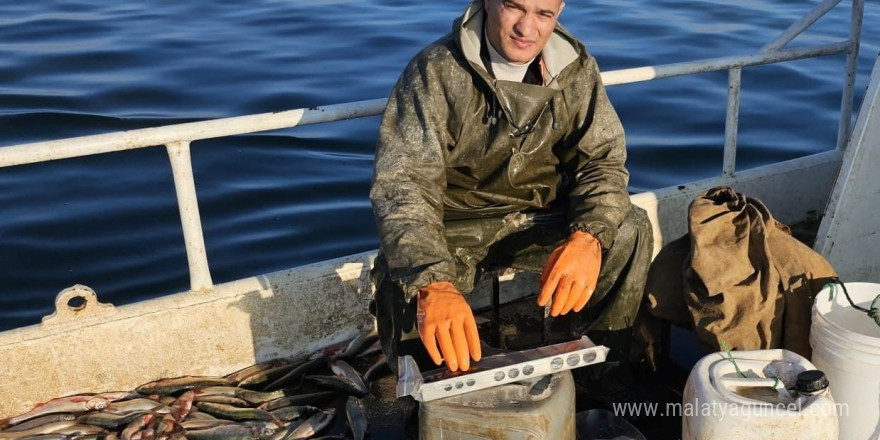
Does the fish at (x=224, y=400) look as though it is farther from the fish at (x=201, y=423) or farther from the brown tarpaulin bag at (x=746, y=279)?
the brown tarpaulin bag at (x=746, y=279)

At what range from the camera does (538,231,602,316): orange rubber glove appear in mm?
3416

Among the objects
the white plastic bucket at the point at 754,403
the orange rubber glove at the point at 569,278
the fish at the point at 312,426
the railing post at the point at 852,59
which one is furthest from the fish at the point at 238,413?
the railing post at the point at 852,59

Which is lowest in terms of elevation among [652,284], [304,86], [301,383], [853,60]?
[301,383]

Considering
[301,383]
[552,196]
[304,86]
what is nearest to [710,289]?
[552,196]

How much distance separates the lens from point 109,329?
12.9 feet

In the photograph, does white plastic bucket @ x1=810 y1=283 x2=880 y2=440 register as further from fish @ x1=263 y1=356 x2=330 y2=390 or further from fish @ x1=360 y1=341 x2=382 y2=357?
fish @ x1=263 y1=356 x2=330 y2=390

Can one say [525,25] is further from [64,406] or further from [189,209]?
[64,406]

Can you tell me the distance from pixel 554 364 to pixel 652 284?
1.10 metres

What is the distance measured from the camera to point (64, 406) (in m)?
3.89

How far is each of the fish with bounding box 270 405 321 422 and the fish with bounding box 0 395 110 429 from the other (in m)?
0.72

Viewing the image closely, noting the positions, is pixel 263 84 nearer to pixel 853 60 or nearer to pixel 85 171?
pixel 85 171

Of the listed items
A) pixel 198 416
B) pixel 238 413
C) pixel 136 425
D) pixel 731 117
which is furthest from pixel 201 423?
pixel 731 117

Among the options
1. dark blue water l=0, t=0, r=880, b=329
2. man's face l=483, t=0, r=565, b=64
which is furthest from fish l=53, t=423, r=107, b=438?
dark blue water l=0, t=0, r=880, b=329

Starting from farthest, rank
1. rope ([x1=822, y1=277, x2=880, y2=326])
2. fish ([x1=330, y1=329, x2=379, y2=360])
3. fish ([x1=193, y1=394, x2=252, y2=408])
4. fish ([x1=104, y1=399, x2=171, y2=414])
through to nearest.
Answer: fish ([x1=330, y1=329, x2=379, y2=360])
fish ([x1=193, y1=394, x2=252, y2=408])
fish ([x1=104, y1=399, x2=171, y2=414])
rope ([x1=822, y1=277, x2=880, y2=326])
